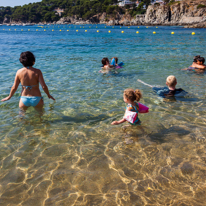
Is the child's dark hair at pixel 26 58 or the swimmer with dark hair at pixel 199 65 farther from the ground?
the child's dark hair at pixel 26 58

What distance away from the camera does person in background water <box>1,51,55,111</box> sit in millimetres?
4402

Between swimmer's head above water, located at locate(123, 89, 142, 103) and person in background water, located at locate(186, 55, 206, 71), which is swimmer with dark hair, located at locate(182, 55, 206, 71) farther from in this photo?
swimmer's head above water, located at locate(123, 89, 142, 103)

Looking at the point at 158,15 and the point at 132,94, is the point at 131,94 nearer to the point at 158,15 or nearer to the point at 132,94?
A: the point at 132,94

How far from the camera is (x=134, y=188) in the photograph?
286cm

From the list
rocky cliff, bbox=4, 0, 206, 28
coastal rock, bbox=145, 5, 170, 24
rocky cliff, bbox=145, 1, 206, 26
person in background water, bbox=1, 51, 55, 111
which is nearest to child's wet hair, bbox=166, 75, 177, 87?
person in background water, bbox=1, 51, 55, 111

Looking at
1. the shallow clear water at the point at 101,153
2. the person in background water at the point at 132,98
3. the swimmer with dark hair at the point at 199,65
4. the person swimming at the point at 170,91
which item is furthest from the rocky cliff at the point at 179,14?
the person in background water at the point at 132,98

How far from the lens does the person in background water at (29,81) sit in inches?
173

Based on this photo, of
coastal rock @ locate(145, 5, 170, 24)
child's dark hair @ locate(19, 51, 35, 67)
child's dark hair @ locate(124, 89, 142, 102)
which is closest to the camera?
child's dark hair @ locate(124, 89, 142, 102)

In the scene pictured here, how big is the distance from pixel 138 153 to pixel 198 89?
186 inches

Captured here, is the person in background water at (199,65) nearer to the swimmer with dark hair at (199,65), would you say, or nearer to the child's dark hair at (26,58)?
the swimmer with dark hair at (199,65)

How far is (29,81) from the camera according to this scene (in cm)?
463

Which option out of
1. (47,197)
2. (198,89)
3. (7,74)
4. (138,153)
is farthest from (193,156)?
(7,74)

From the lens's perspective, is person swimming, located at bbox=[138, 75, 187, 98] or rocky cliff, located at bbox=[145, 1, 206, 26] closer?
person swimming, located at bbox=[138, 75, 187, 98]

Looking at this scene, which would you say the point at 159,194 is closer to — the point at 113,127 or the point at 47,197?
the point at 47,197
